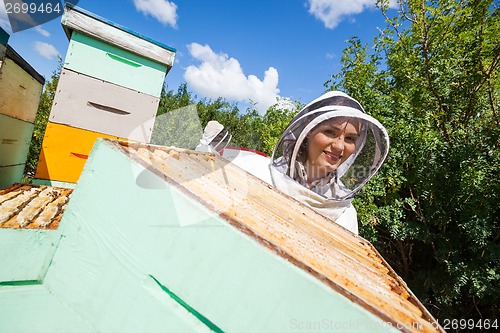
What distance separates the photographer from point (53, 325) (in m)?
0.59

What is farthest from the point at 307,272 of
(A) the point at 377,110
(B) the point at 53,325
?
(A) the point at 377,110

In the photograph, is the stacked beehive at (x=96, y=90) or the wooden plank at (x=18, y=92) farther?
the stacked beehive at (x=96, y=90)

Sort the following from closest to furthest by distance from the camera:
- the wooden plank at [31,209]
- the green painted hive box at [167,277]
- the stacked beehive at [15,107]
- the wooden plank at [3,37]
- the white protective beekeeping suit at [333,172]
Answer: the green painted hive box at [167,277] < the wooden plank at [31,209] < the wooden plank at [3,37] < the stacked beehive at [15,107] < the white protective beekeeping suit at [333,172]

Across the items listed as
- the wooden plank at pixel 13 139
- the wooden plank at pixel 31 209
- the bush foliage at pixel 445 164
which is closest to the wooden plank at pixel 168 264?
the wooden plank at pixel 31 209

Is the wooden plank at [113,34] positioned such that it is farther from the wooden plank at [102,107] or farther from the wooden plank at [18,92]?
the wooden plank at [18,92]

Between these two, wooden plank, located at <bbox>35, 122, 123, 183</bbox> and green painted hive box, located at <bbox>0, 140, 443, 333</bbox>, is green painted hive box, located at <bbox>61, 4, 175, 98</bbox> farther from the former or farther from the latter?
green painted hive box, located at <bbox>0, 140, 443, 333</bbox>

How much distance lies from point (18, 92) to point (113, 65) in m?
1.09

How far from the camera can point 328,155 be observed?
7.33 ft

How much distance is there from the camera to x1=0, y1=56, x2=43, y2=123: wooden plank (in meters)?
1.68

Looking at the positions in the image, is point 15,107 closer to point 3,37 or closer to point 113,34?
point 3,37

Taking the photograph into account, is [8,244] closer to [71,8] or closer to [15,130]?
[15,130]

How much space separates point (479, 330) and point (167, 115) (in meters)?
13.0

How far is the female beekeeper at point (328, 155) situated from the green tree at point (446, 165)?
4.56ft

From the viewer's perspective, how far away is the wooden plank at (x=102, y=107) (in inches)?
106
